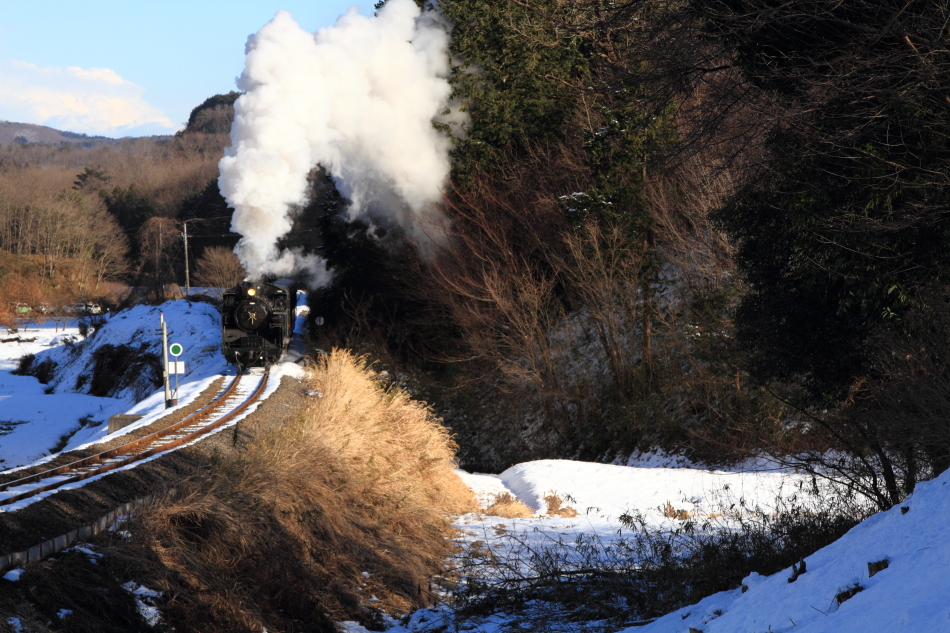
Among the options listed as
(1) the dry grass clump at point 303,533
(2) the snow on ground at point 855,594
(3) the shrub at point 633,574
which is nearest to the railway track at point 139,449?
(1) the dry grass clump at point 303,533

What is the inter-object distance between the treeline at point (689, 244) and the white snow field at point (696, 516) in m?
2.17

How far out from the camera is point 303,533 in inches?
361

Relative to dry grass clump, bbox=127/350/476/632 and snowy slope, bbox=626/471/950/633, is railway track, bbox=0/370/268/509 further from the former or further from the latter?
snowy slope, bbox=626/471/950/633

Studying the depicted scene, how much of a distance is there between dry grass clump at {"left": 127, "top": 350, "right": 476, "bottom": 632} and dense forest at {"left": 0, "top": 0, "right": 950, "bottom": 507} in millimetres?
5540

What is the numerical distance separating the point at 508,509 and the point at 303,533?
512cm

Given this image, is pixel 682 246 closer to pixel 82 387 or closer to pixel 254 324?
pixel 254 324

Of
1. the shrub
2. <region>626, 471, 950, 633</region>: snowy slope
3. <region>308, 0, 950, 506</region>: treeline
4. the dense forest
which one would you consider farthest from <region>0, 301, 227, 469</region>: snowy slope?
<region>626, 471, 950, 633</region>: snowy slope

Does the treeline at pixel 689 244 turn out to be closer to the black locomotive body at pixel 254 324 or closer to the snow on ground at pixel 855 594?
the snow on ground at pixel 855 594

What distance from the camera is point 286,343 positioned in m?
26.5

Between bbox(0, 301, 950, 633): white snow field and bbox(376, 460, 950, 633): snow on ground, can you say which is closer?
bbox(376, 460, 950, 633): snow on ground

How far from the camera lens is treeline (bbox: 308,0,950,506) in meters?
8.32

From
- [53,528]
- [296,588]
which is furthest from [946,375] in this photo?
[53,528]

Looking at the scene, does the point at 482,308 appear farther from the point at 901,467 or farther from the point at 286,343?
the point at 901,467

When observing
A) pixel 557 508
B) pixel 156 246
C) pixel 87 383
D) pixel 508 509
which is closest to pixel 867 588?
pixel 557 508
